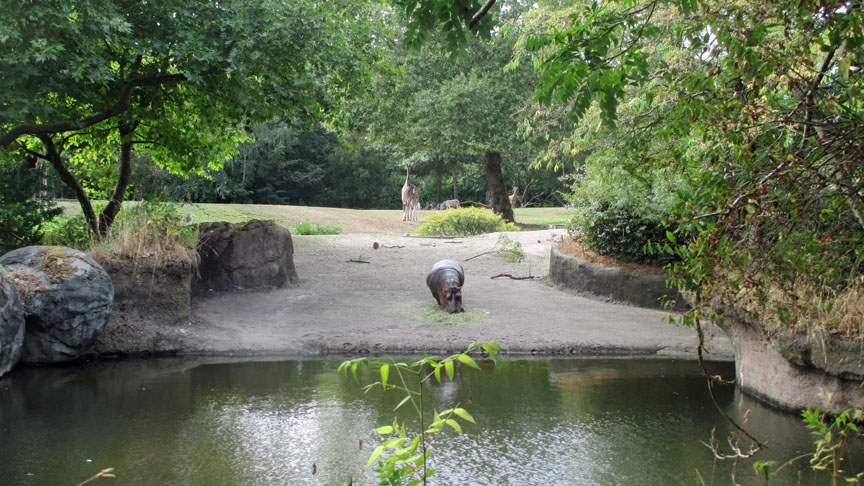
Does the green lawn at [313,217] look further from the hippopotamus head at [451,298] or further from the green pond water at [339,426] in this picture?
the green pond water at [339,426]

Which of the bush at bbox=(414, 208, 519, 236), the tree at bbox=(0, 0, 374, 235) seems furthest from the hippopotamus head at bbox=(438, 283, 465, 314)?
the bush at bbox=(414, 208, 519, 236)

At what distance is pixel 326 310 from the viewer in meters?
10.7

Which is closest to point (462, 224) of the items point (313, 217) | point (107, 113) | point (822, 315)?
point (313, 217)

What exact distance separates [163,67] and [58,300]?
3676 mm

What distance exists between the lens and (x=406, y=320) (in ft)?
32.8

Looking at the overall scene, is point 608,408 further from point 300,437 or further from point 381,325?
point 381,325

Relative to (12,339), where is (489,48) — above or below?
above

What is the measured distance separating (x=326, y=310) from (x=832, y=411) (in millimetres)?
6896

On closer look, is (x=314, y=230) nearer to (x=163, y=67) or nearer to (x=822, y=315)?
(x=163, y=67)

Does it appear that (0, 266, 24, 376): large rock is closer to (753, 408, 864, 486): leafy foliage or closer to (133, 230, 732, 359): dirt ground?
(133, 230, 732, 359): dirt ground

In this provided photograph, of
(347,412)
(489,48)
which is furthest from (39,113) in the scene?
(489,48)

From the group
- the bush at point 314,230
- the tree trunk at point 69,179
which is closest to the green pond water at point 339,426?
the tree trunk at point 69,179

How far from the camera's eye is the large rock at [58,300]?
309 inches

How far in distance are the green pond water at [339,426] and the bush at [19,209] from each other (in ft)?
10.3
